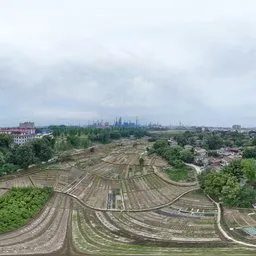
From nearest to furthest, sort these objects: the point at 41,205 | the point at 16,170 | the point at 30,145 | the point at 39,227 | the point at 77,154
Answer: the point at 39,227 < the point at 41,205 < the point at 16,170 < the point at 30,145 < the point at 77,154

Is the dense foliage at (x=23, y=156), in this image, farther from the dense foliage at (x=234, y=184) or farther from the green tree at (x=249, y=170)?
the green tree at (x=249, y=170)

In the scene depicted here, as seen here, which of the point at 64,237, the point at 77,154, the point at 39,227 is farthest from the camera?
the point at 77,154

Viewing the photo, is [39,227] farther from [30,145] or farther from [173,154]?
[173,154]

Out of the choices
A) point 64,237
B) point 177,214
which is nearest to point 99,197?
point 177,214

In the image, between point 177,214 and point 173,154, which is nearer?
point 177,214

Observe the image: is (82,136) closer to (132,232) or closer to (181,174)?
(181,174)

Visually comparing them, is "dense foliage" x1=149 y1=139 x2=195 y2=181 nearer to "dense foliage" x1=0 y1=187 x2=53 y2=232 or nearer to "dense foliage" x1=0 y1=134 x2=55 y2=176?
"dense foliage" x1=0 y1=187 x2=53 y2=232

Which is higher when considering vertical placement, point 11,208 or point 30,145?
point 30,145
